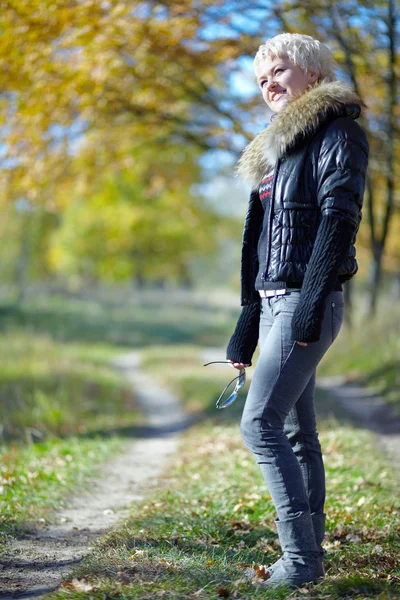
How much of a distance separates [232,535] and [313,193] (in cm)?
212

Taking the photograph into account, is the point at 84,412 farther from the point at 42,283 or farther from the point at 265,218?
the point at 42,283

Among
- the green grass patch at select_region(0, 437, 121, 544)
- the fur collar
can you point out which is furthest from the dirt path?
the fur collar

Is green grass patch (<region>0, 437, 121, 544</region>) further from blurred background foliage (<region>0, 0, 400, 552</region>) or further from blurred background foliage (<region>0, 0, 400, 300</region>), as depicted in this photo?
blurred background foliage (<region>0, 0, 400, 300</region>)

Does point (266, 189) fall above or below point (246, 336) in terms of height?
above

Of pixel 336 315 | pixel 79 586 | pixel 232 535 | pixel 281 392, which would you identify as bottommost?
pixel 232 535

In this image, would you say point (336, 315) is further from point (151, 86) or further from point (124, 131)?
point (124, 131)

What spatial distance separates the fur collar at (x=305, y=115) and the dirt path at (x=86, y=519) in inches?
85.2

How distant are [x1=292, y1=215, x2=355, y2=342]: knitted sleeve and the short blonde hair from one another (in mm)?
761

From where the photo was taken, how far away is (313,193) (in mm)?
2938

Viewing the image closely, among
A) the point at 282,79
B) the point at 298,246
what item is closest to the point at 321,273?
the point at 298,246

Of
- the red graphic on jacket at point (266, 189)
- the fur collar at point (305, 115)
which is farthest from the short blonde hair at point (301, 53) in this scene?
the red graphic on jacket at point (266, 189)

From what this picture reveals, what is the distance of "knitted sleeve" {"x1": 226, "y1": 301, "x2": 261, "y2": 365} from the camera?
3.32 m

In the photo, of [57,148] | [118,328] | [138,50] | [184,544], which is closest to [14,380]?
[57,148]

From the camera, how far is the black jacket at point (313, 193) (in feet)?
9.14
